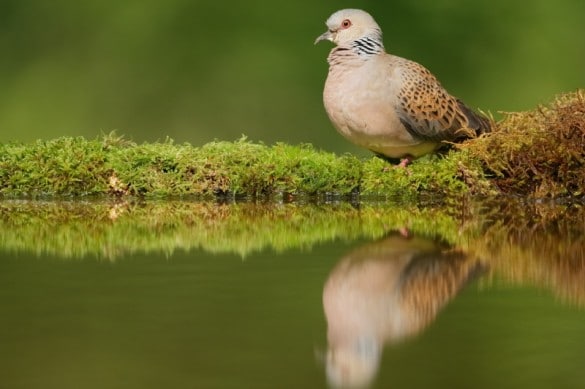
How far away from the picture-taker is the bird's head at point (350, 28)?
6.51 meters

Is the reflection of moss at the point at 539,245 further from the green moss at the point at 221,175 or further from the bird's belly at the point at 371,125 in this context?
the bird's belly at the point at 371,125

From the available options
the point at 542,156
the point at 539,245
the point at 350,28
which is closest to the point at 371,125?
the point at 350,28

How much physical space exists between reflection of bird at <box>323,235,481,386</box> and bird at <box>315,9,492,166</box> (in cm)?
143

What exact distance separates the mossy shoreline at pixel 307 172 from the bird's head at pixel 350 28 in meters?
0.60

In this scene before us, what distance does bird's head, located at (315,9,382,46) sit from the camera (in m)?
6.51

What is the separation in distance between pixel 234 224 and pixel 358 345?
7.37ft

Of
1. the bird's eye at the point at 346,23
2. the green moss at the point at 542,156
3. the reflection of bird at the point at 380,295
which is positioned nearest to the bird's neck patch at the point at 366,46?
the bird's eye at the point at 346,23

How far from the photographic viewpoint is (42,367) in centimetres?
286

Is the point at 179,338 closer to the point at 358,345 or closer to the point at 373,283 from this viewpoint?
the point at 358,345

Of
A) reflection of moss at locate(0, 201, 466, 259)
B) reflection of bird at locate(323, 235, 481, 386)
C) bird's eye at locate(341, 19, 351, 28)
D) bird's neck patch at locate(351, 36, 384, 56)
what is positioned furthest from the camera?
bird's eye at locate(341, 19, 351, 28)

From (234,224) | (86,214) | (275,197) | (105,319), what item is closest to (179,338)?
(105,319)

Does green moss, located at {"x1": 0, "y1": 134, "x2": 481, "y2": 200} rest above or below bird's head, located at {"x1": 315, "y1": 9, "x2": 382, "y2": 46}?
below

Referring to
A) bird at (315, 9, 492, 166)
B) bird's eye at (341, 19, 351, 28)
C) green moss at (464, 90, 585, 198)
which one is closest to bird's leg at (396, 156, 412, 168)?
bird at (315, 9, 492, 166)

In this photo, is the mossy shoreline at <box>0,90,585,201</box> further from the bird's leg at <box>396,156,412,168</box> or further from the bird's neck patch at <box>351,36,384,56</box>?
the bird's neck patch at <box>351,36,384,56</box>
